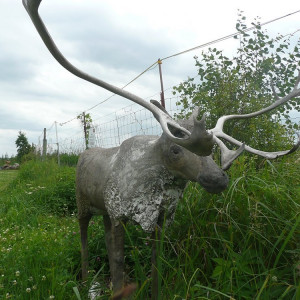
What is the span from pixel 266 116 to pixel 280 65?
726 mm

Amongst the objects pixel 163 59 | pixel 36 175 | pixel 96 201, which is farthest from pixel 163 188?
pixel 36 175

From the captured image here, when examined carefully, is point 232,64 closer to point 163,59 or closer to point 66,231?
point 163,59

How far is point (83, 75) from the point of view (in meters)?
2.28

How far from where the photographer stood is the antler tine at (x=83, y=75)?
6.43 feet

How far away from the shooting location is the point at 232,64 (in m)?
4.79

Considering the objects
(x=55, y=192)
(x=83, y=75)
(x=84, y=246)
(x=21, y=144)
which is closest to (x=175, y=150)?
(x=83, y=75)

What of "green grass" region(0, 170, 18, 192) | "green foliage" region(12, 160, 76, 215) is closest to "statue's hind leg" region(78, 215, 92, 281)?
"green foliage" region(12, 160, 76, 215)

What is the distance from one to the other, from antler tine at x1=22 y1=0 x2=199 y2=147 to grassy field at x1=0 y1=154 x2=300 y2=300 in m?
0.67

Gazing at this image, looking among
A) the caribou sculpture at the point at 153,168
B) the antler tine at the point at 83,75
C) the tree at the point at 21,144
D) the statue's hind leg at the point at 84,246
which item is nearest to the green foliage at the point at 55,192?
the statue's hind leg at the point at 84,246

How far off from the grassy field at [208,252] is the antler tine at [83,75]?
67 centimetres

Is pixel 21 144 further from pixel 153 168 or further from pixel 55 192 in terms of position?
pixel 153 168

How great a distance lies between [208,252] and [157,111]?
1093 mm

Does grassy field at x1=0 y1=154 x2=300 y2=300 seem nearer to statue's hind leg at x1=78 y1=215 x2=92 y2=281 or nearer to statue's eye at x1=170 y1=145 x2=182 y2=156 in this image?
statue's hind leg at x1=78 y1=215 x2=92 y2=281

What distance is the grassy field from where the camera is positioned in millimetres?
2072
